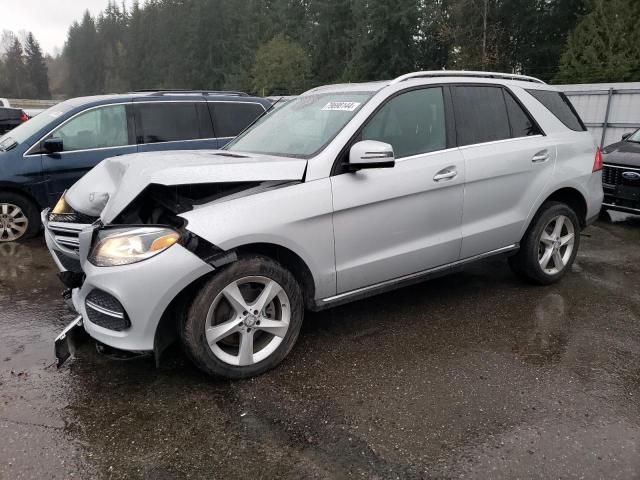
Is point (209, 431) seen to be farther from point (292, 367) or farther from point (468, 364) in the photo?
point (468, 364)

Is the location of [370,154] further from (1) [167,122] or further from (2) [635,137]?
(2) [635,137]

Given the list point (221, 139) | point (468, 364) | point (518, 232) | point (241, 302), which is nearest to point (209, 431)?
point (241, 302)

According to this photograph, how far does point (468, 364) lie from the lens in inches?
134

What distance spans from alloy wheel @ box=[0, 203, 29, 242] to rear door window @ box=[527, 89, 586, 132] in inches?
229

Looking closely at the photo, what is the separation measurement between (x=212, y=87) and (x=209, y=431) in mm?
64802

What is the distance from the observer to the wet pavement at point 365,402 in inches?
97.7

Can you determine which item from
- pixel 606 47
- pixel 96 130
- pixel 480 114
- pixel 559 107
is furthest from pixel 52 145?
pixel 606 47

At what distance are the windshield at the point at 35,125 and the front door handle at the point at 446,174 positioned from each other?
15.8ft

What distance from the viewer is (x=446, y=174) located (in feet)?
12.6

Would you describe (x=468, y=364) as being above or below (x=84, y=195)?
below

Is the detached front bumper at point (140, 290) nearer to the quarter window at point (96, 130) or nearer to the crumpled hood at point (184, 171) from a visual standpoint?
the crumpled hood at point (184, 171)

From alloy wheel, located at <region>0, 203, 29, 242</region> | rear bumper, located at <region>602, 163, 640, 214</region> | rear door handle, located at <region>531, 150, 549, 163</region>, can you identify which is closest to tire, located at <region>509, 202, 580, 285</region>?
rear door handle, located at <region>531, 150, 549, 163</region>

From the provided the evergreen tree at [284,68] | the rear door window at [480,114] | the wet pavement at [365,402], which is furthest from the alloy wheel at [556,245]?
the evergreen tree at [284,68]

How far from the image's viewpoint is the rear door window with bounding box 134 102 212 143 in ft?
21.6
